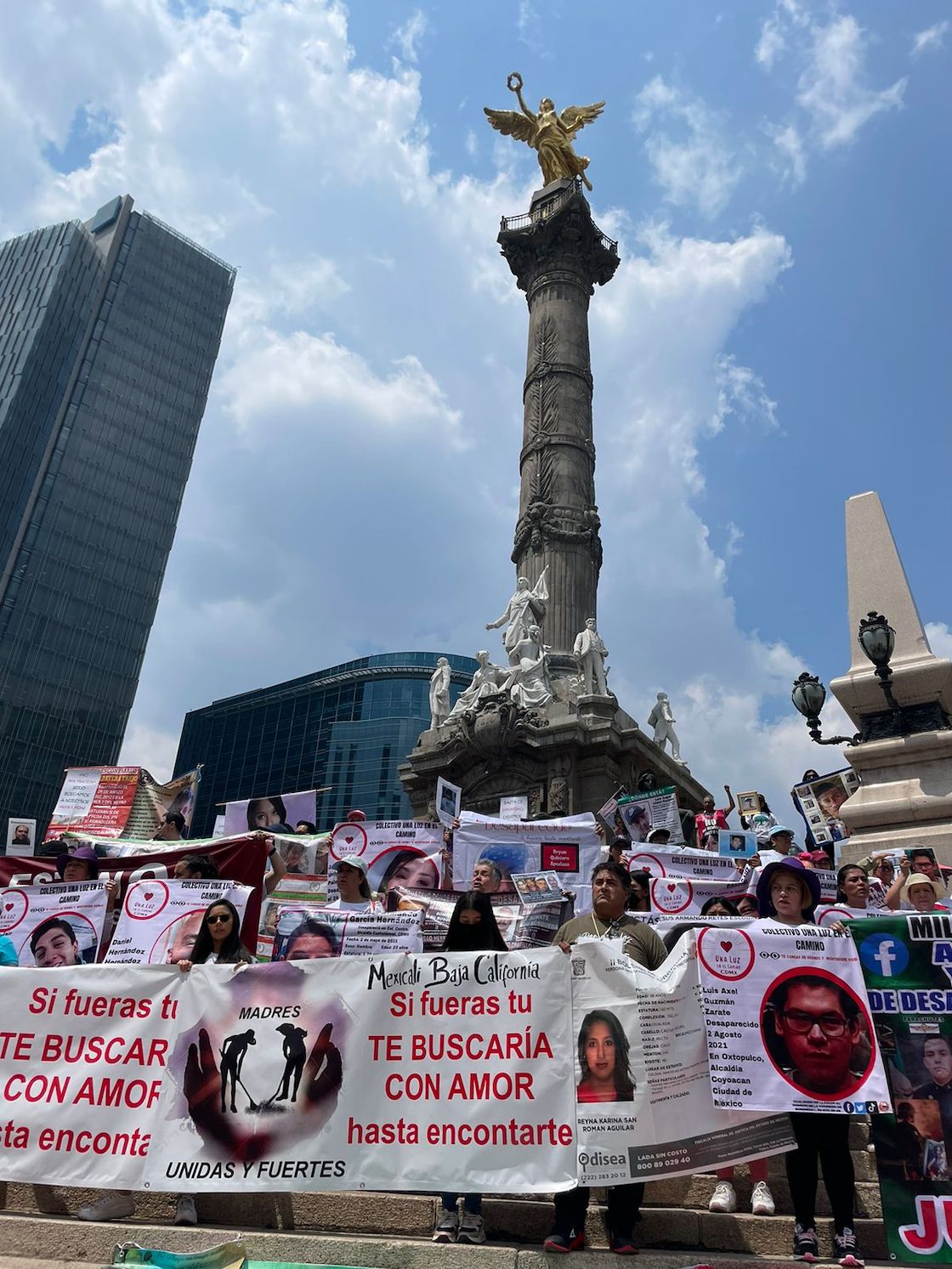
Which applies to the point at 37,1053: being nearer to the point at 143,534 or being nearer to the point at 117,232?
the point at 143,534

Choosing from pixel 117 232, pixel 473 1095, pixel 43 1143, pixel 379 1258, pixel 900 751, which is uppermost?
pixel 117 232

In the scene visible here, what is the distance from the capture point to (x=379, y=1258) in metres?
4.29

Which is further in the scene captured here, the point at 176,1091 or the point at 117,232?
the point at 117,232

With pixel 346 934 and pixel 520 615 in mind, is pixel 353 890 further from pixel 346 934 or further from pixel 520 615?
pixel 520 615

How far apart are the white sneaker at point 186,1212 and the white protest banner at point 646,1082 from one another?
6.42ft

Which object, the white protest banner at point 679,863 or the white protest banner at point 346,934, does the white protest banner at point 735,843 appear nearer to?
the white protest banner at point 679,863

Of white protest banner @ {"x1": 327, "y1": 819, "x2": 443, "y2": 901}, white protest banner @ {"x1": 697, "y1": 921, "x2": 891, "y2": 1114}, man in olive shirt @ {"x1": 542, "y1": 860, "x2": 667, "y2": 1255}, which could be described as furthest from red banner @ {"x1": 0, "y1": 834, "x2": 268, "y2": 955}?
white protest banner @ {"x1": 697, "y1": 921, "x2": 891, "y2": 1114}

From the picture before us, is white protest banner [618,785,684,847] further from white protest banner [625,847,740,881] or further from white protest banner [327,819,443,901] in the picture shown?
white protest banner [327,819,443,901]

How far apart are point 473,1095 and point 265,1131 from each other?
1.09 metres

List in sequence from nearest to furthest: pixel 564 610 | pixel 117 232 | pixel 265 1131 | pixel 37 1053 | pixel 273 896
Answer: pixel 265 1131 → pixel 37 1053 → pixel 273 896 → pixel 564 610 → pixel 117 232

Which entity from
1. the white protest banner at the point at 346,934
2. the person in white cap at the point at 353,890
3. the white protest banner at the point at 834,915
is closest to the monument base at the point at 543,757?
the person in white cap at the point at 353,890

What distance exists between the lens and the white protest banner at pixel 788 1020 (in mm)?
4695

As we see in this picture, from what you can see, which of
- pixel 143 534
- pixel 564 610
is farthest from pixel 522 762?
pixel 143 534

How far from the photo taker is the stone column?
28219mm
